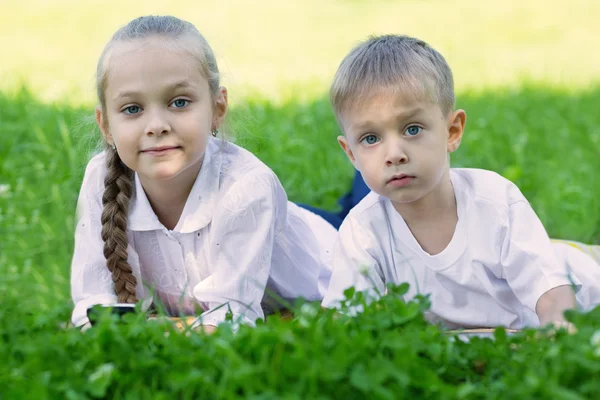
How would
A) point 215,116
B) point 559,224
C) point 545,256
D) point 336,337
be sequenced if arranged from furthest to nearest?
point 559,224, point 215,116, point 545,256, point 336,337

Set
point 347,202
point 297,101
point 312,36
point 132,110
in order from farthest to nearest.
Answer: point 312,36
point 297,101
point 347,202
point 132,110

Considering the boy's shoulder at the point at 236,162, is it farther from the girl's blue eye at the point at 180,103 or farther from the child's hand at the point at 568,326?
the child's hand at the point at 568,326

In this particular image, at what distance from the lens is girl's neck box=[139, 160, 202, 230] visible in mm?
3400

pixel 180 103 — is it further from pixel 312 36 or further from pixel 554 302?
pixel 312 36

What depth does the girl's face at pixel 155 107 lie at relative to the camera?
3107 millimetres

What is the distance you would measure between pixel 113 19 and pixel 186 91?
29.9 ft

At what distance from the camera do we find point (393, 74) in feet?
9.67

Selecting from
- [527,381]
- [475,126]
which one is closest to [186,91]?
[527,381]

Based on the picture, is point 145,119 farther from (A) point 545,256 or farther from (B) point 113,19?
(B) point 113,19

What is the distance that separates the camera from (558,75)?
8.52 meters

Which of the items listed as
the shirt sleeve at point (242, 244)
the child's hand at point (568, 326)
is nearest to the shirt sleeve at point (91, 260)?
the shirt sleeve at point (242, 244)

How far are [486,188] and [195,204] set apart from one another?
3.64 ft

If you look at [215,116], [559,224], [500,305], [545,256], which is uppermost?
[215,116]

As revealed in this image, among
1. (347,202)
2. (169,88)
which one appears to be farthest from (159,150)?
(347,202)
